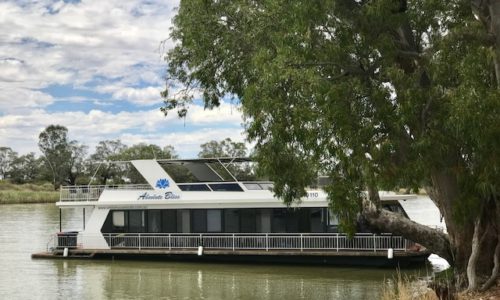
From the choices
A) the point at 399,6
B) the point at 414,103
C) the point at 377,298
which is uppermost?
the point at 399,6

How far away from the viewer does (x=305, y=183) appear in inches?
518

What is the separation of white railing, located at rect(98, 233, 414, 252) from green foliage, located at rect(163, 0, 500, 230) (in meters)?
→ 9.55

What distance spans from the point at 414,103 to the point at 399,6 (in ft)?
5.86

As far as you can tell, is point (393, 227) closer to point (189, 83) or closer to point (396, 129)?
point (396, 129)

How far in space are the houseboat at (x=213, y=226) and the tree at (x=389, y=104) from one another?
28.0ft

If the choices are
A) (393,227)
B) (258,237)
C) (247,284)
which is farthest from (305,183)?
(258,237)

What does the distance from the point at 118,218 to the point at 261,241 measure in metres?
5.83

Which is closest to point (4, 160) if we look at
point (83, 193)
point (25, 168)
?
point (25, 168)

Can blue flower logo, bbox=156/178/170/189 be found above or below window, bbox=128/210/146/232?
above

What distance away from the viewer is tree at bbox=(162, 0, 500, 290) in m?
9.66

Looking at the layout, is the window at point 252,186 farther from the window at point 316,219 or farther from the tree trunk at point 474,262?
the tree trunk at point 474,262

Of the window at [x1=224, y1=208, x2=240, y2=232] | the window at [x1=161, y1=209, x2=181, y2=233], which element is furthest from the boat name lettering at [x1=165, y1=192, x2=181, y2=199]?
the window at [x1=224, y1=208, x2=240, y2=232]

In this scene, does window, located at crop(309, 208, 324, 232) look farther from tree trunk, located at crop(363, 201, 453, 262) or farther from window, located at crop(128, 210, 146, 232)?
tree trunk, located at crop(363, 201, 453, 262)

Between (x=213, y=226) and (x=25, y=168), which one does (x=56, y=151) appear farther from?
(x=213, y=226)
